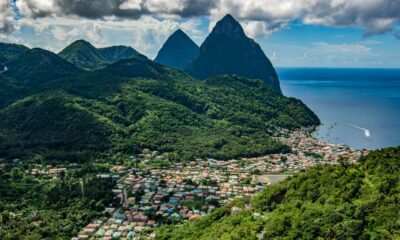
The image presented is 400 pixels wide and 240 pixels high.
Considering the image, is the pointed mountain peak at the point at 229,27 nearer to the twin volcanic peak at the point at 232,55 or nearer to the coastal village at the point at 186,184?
the twin volcanic peak at the point at 232,55

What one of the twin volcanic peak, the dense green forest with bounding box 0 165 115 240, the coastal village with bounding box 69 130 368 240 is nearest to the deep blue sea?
the coastal village with bounding box 69 130 368 240

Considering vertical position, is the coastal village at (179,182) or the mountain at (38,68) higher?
the mountain at (38,68)

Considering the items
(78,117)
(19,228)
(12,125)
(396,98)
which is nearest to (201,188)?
(19,228)

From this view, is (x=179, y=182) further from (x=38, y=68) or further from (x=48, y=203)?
(x=38, y=68)

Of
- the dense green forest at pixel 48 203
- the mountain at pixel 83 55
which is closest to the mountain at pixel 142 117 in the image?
the dense green forest at pixel 48 203

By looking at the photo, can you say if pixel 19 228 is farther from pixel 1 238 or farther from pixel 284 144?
pixel 284 144

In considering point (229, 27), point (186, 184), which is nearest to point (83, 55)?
point (229, 27)

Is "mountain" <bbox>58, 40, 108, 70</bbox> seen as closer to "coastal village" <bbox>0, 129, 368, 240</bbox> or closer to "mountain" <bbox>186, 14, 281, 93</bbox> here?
"mountain" <bbox>186, 14, 281, 93</bbox>
